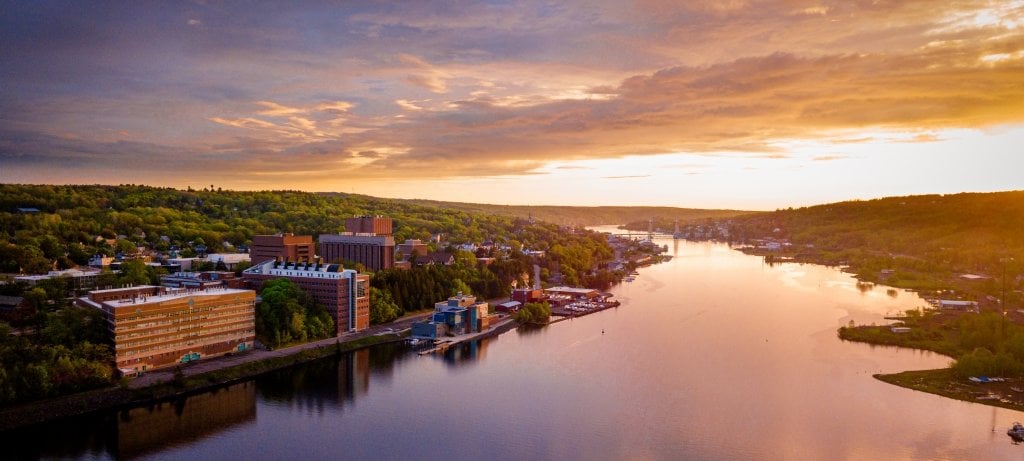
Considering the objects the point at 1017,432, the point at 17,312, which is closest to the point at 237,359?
the point at 17,312

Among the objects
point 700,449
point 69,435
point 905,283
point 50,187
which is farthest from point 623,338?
point 50,187

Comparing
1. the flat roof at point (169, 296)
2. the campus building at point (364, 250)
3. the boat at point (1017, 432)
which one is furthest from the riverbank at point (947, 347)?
the campus building at point (364, 250)

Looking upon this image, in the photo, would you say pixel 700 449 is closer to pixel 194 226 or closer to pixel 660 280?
pixel 660 280

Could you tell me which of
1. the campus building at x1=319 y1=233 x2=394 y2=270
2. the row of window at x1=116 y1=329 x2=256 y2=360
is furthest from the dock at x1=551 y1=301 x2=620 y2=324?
the row of window at x1=116 y1=329 x2=256 y2=360

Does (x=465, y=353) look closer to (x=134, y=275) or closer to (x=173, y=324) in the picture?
(x=173, y=324)

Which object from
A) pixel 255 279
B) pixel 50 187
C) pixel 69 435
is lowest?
pixel 69 435

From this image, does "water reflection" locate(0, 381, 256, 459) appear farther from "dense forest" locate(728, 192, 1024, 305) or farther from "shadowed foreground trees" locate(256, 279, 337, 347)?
"dense forest" locate(728, 192, 1024, 305)
